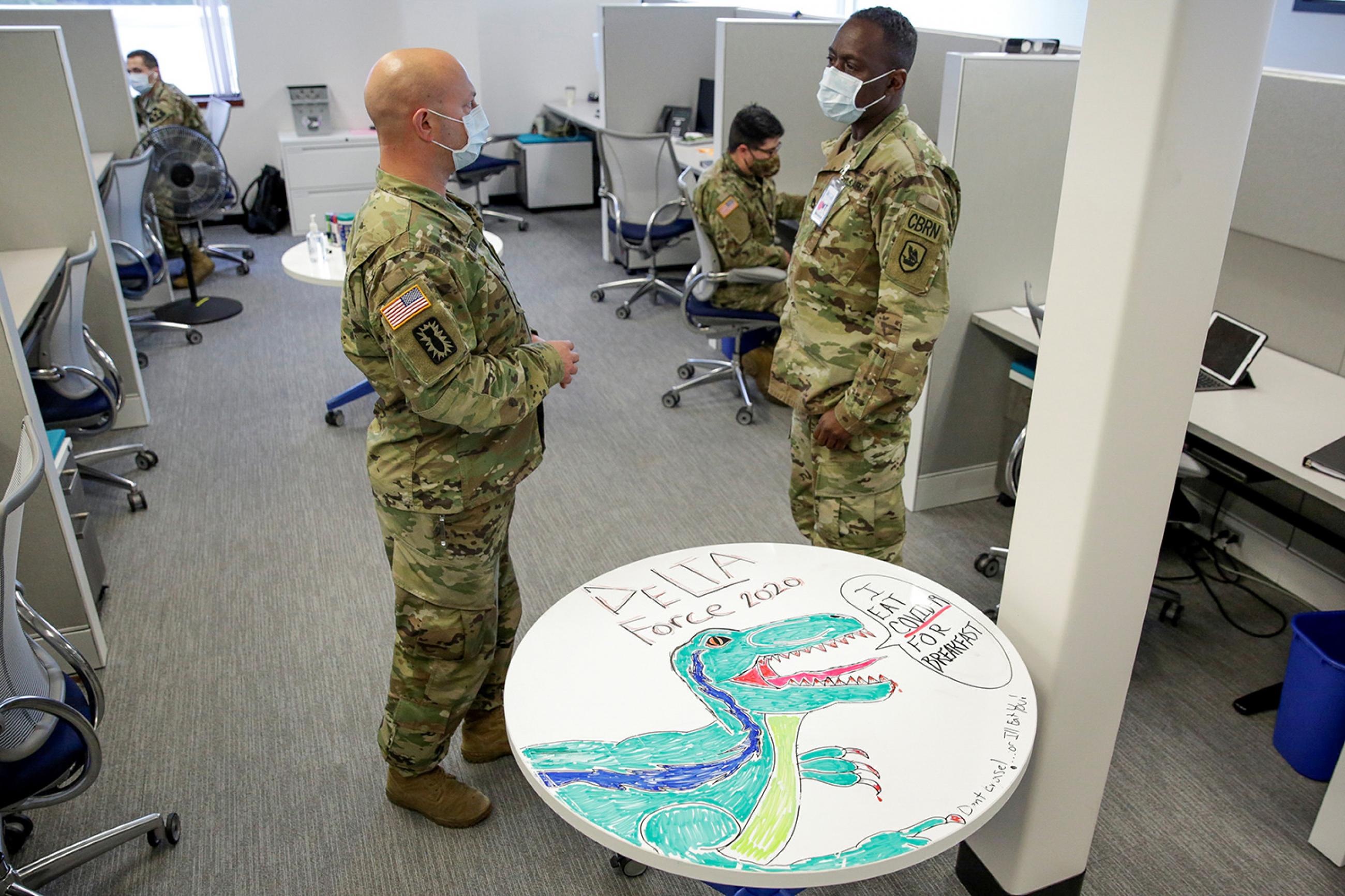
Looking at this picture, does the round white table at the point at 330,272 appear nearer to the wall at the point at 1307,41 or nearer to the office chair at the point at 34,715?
the office chair at the point at 34,715

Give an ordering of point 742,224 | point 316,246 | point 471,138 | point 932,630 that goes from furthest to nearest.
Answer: point 316,246
point 742,224
point 471,138
point 932,630

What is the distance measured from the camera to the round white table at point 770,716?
1.10 meters

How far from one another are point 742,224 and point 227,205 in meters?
3.00

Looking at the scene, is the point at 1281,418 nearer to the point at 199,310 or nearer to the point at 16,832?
the point at 16,832

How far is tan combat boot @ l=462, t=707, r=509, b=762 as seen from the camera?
6.91ft

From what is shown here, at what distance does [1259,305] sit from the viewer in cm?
269

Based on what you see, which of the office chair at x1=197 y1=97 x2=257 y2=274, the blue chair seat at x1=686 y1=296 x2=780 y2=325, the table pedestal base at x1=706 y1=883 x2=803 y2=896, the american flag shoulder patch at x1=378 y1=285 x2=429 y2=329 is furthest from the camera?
the office chair at x1=197 y1=97 x2=257 y2=274

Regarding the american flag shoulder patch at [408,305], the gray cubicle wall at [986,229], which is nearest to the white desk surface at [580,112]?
the gray cubicle wall at [986,229]

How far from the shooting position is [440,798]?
194 centimetres

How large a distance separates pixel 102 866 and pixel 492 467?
3.70 feet

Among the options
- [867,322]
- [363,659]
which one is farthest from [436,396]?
[363,659]

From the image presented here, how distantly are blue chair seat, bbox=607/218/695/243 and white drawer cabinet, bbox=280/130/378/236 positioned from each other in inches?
83.9

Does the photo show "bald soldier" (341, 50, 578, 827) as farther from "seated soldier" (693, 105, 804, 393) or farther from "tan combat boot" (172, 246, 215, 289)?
"tan combat boot" (172, 246, 215, 289)

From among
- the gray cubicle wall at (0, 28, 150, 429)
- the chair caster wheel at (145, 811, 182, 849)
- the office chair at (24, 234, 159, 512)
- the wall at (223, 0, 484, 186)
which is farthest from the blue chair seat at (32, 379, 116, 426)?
the wall at (223, 0, 484, 186)
